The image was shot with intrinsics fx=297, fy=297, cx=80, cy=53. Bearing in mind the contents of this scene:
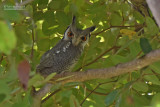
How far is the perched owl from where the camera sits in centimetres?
281

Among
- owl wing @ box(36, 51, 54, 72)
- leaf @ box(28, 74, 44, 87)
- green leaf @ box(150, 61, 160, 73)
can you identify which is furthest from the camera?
owl wing @ box(36, 51, 54, 72)

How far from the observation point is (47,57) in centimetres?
277

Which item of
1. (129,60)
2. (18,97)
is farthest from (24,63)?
(129,60)

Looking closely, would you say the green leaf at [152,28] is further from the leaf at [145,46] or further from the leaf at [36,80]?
the leaf at [36,80]

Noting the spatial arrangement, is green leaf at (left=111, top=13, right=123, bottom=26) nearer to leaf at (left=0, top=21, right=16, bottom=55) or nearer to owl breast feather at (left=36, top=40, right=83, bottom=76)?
owl breast feather at (left=36, top=40, right=83, bottom=76)

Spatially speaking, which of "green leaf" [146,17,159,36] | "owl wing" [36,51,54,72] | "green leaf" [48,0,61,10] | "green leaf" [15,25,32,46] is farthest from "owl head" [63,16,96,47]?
"green leaf" [146,17,159,36]

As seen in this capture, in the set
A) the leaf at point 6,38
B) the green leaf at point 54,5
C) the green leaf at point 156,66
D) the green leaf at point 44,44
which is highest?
the leaf at point 6,38

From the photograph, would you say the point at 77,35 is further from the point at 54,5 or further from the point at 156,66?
the point at 156,66

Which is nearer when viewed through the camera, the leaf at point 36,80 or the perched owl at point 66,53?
the leaf at point 36,80

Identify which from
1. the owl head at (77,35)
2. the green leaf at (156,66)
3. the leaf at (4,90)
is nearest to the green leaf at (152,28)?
the green leaf at (156,66)

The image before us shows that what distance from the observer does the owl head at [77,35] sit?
9.69ft

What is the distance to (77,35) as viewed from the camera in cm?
306

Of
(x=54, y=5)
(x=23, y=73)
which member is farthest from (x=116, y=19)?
(x=23, y=73)

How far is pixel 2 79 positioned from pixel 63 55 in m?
1.77
